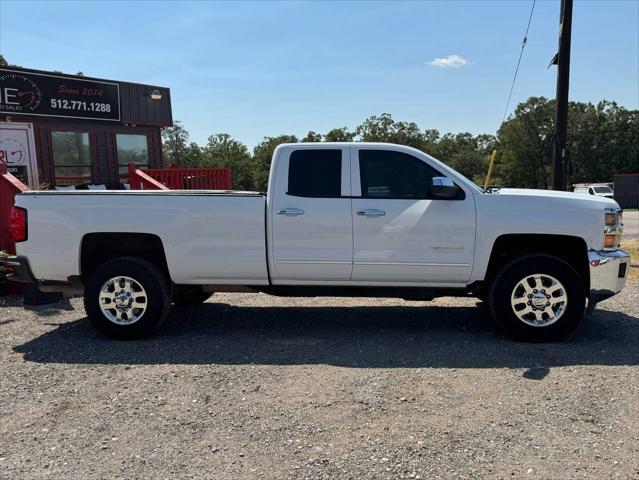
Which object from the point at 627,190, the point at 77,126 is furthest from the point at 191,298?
the point at 627,190

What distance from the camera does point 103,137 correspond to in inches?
585

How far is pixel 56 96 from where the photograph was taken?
13.6 m

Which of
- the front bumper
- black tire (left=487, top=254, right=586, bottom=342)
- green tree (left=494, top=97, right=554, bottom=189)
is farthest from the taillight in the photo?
green tree (left=494, top=97, right=554, bottom=189)

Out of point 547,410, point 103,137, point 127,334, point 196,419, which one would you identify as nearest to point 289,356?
point 196,419

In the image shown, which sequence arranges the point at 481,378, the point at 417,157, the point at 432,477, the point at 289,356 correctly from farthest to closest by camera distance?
the point at 417,157, the point at 289,356, the point at 481,378, the point at 432,477

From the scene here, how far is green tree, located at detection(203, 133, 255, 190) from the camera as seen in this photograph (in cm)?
5259

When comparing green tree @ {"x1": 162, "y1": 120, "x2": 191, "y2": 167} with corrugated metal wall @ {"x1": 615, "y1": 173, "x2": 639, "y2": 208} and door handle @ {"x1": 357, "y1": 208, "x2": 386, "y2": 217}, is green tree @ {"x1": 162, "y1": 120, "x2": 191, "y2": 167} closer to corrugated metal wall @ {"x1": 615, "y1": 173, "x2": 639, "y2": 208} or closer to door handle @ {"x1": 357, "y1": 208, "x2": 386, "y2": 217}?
corrugated metal wall @ {"x1": 615, "y1": 173, "x2": 639, "y2": 208}

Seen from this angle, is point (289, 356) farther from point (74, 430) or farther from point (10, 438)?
point (10, 438)

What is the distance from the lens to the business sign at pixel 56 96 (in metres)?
12.7

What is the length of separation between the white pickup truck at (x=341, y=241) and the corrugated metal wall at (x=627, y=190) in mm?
38486

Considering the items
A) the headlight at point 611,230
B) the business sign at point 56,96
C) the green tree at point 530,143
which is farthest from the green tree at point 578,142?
the headlight at point 611,230

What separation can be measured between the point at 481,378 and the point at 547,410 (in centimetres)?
68

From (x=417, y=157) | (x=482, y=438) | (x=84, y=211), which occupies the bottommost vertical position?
(x=482, y=438)

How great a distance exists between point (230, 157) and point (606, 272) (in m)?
52.5
